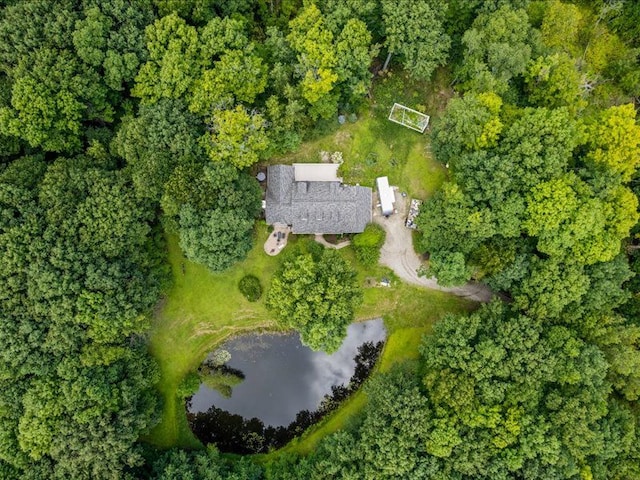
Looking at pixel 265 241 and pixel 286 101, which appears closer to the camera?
pixel 286 101

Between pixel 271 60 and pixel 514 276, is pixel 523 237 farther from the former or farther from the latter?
pixel 271 60

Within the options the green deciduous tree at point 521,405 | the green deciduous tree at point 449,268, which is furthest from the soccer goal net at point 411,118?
the green deciduous tree at point 521,405

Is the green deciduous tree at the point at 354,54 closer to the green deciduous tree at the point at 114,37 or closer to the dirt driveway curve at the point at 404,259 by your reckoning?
the dirt driveway curve at the point at 404,259

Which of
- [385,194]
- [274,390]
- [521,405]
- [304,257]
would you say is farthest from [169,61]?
[521,405]

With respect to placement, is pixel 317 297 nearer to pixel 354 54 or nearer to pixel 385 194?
pixel 385 194

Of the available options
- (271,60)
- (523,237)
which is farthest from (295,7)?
(523,237)

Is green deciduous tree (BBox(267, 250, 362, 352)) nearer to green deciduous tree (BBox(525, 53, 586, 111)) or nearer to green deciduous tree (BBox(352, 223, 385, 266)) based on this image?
green deciduous tree (BBox(352, 223, 385, 266))

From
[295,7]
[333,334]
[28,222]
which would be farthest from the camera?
[295,7]
